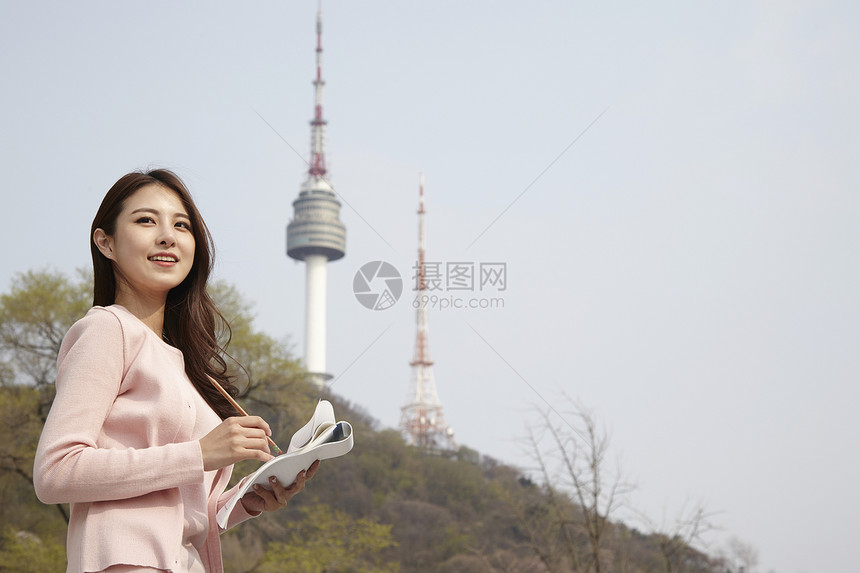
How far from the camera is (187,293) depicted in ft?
Answer: 5.57

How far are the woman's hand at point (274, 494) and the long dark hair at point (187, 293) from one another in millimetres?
170

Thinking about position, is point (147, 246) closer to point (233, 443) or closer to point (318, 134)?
point (233, 443)

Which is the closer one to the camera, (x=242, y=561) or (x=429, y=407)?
(x=242, y=561)

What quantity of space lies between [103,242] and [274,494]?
55cm

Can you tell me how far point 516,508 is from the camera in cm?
730

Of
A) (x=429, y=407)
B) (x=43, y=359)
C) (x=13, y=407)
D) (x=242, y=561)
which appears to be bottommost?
(x=242, y=561)

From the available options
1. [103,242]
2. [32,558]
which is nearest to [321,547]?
[32,558]

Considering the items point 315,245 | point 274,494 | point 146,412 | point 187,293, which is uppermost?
point 315,245

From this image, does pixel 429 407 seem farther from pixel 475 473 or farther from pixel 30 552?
pixel 30 552

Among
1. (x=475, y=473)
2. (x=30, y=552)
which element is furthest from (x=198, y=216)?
(x=475, y=473)

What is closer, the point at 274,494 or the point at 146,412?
the point at 146,412

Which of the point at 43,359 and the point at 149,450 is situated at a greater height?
the point at 43,359

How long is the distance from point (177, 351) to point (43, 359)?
45.3 ft

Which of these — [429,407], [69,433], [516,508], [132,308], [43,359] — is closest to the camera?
[69,433]
